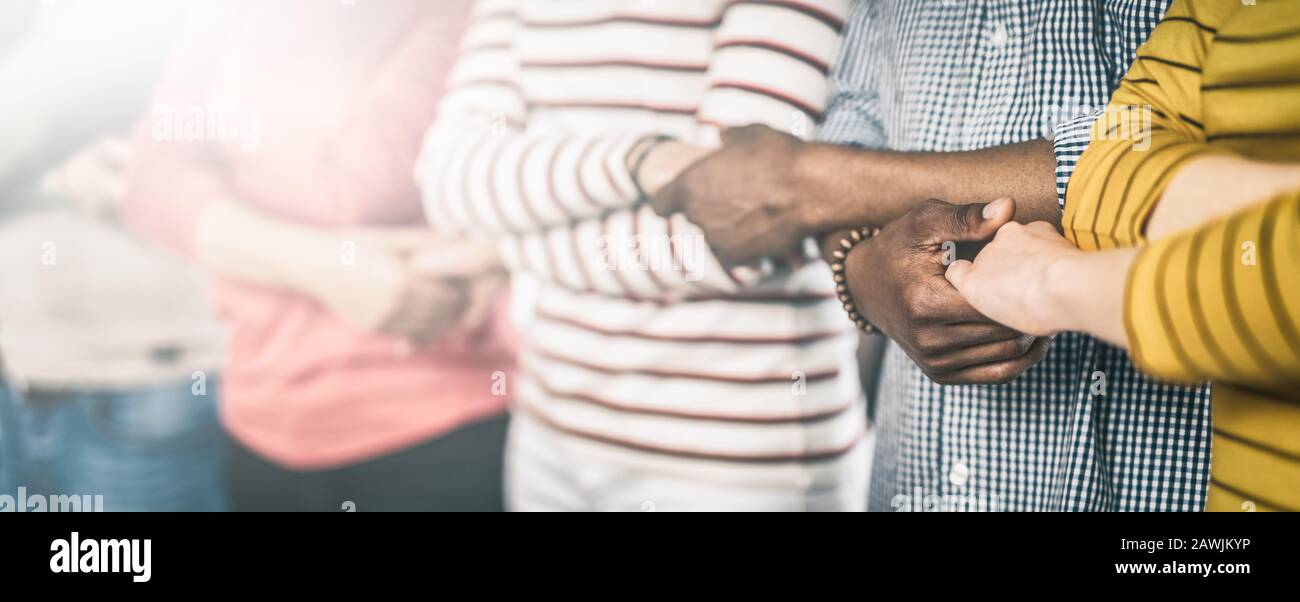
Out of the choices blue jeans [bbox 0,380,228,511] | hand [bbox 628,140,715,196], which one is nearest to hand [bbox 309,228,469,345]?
blue jeans [bbox 0,380,228,511]

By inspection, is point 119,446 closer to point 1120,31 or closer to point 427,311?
point 427,311

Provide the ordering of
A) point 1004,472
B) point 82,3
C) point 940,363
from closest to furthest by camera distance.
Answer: point 940,363, point 1004,472, point 82,3

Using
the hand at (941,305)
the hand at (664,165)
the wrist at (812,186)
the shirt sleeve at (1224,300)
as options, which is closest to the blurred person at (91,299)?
the hand at (664,165)

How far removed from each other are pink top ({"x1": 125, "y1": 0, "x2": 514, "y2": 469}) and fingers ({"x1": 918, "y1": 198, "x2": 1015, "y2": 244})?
67 cm

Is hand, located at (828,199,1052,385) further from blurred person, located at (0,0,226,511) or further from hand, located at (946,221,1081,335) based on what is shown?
blurred person, located at (0,0,226,511)

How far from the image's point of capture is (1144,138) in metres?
0.59

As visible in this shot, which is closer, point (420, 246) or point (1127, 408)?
point (1127, 408)

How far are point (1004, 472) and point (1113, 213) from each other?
42 cm

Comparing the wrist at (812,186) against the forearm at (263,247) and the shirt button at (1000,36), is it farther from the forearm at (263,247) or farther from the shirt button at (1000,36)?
the forearm at (263,247)
